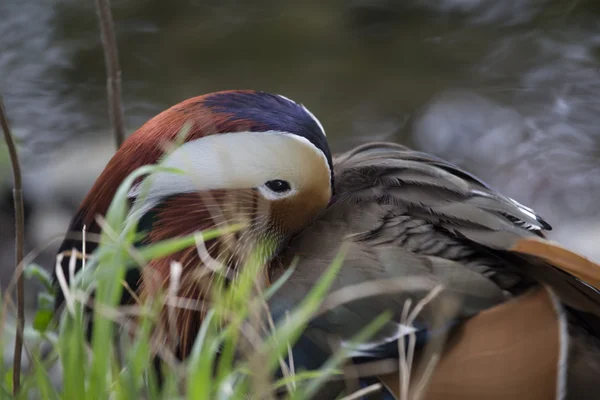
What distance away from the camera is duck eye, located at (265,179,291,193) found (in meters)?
1.69

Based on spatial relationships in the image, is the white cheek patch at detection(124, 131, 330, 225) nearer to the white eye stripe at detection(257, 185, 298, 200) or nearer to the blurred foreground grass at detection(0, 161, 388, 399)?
the white eye stripe at detection(257, 185, 298, 200)

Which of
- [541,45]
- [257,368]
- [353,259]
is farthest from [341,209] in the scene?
[541,45]

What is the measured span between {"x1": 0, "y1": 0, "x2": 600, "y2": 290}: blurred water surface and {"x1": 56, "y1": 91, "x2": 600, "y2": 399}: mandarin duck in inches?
68.2

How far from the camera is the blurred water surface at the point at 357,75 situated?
12.1 ft

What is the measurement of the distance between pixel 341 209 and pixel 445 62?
2.81 meters

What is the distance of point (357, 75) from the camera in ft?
14.1

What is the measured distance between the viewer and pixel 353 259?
1.57m

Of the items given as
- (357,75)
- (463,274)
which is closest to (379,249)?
(463,274)

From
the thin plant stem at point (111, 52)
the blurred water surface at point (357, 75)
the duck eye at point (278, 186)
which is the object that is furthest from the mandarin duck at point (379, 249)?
the blurred water surface at point (357, 75)

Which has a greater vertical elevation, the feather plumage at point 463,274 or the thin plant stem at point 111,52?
the thin plant stem at point 111,52

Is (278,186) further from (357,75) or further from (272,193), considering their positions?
(357,75)

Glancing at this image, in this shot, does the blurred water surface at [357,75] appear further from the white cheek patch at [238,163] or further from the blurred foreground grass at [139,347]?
the blurred foreground grass at [139,347]

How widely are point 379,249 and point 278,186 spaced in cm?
28

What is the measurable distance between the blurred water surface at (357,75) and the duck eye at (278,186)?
181 centimetres
